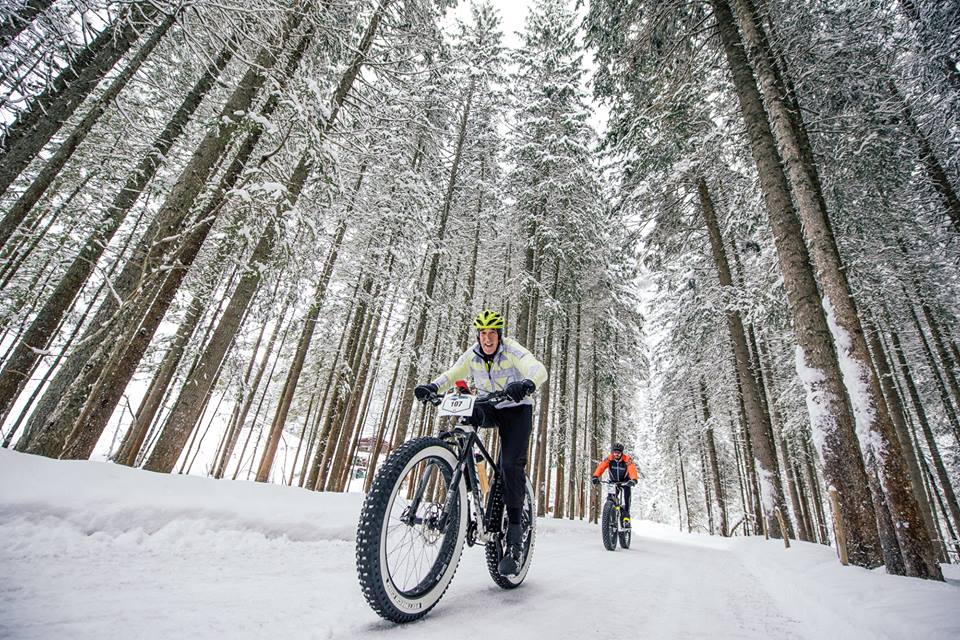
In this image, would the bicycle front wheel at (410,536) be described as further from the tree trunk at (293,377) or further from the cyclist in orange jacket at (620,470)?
the tree trunk at (293,377)

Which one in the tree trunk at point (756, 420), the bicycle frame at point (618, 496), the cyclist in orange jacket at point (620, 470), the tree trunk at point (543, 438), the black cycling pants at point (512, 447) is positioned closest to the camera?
the black cycling pants at point (512, 447)

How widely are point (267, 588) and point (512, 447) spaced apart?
198 cm

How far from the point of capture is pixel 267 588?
8.84ft

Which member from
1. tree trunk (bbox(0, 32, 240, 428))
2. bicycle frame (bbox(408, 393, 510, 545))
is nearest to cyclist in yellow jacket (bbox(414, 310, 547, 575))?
bicycle frame (bbox(408, 393, 510, 545))

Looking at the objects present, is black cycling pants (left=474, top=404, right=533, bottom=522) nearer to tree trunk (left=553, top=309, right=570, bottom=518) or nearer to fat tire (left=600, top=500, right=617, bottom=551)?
fat tire (left=600, top=500, right=617, bottom=551)

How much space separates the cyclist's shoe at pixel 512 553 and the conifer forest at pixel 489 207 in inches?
199

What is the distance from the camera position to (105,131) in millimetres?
11758

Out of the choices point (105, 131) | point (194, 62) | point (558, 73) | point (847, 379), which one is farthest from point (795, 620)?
point (558, 73)

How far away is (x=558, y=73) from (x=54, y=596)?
823 inches

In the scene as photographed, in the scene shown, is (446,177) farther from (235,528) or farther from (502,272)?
(235,528)

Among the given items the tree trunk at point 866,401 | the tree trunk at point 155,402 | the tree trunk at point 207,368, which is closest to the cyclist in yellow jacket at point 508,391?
the tree trunk at point 207,368

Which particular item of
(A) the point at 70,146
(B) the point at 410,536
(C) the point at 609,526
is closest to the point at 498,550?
(B) the point at 410,536

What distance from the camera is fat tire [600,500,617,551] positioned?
8352 mm

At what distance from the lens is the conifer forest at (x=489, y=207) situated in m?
5.55
